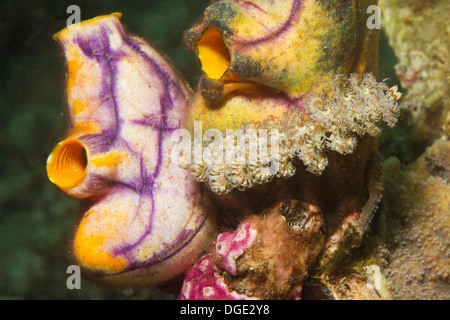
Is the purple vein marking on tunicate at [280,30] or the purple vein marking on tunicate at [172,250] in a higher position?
the purple vein marking on tunicate at [280,30]

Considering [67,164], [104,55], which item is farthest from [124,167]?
[104,55]

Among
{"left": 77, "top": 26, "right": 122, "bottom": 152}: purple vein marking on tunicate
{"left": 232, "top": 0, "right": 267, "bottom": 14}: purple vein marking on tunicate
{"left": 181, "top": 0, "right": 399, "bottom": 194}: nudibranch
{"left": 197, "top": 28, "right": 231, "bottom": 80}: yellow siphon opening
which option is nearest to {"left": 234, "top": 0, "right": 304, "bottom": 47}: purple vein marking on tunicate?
{"left": 181, "top": 0, "right": 399, "bottom": 194}: nudibranch

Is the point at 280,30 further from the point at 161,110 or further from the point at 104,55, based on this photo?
the point at 104,55

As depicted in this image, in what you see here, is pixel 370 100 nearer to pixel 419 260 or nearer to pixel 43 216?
pixel 419 260

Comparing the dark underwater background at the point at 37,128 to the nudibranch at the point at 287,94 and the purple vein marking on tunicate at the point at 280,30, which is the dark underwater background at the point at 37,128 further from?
the purple vein marking on tunicate at the point at 280,30

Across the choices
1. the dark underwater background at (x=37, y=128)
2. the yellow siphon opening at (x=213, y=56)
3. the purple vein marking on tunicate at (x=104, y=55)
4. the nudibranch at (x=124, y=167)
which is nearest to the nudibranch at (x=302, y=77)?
the yellow siphon opening at (x=213, y=56)
